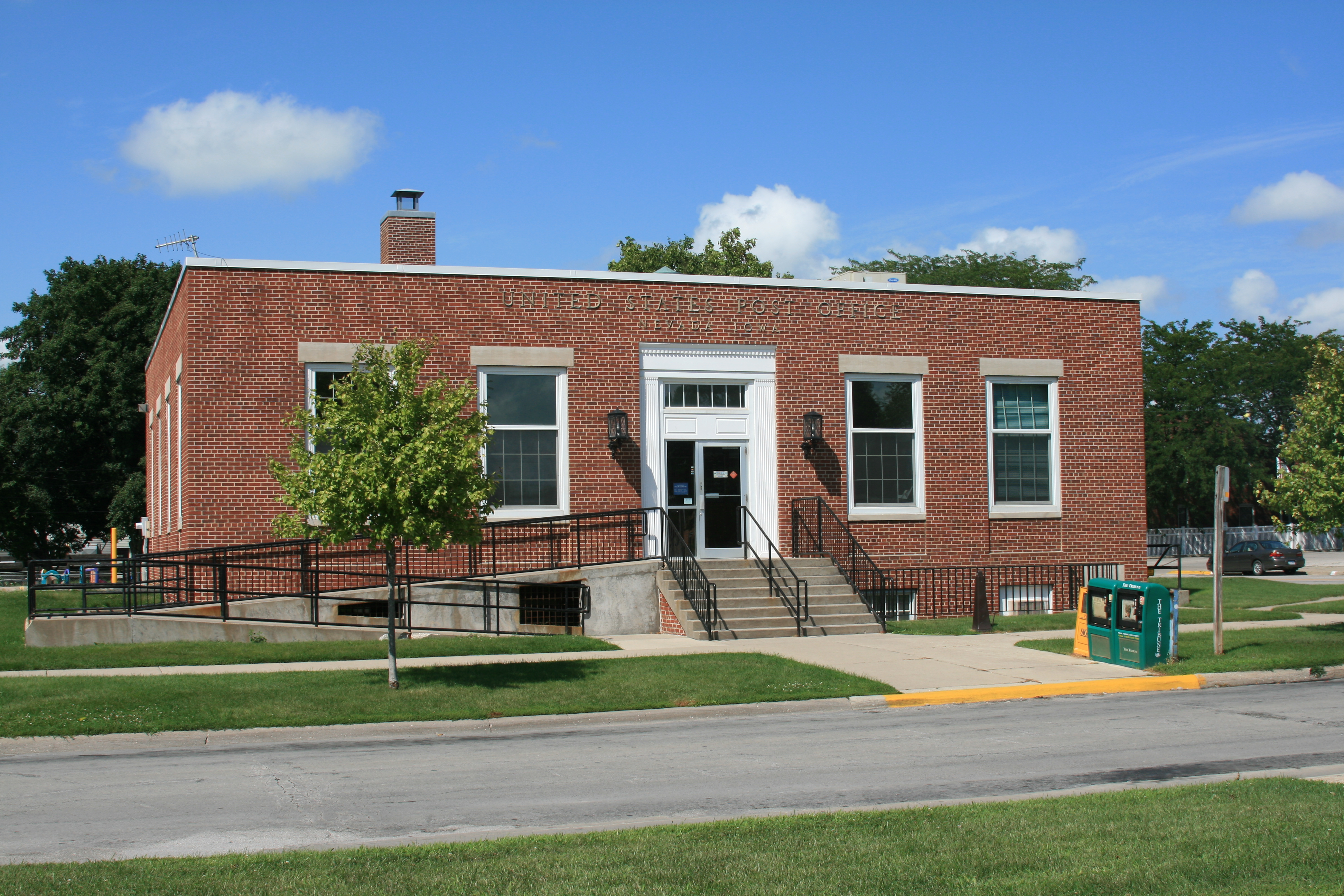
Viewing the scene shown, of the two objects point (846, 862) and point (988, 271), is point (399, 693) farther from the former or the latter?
point (988, 271)

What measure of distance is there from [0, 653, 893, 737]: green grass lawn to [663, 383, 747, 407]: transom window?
692 cm

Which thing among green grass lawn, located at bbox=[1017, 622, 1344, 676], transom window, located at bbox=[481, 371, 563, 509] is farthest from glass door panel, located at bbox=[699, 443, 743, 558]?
green grass lawn, located at bbox=[1017, 622, 1344, 676]

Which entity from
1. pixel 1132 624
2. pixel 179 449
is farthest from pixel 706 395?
pixel 179 449

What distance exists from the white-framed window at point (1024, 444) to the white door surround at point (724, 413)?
442cm

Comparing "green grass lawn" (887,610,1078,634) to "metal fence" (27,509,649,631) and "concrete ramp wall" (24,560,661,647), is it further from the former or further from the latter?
"metal fence" (27,509,649,631)

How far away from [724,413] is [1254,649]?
9248mm

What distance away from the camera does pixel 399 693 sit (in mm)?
12469

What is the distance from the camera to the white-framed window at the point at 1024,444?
72.2ft

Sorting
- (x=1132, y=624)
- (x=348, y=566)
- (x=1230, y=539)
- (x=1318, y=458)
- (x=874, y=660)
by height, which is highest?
(x=1318, y=458)

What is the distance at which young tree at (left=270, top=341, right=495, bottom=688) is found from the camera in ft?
40.6

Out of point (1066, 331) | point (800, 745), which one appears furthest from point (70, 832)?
point (1066, 331)

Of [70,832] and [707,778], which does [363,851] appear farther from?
[707,778]

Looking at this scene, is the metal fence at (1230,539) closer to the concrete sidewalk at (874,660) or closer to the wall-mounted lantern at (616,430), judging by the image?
the concrete sidewalk at (874,660)

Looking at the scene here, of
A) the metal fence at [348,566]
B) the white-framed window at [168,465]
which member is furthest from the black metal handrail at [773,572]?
the white-framed window at [168,465]
